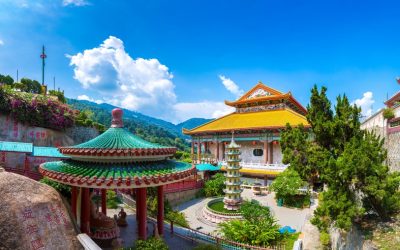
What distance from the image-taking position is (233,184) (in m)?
18.6

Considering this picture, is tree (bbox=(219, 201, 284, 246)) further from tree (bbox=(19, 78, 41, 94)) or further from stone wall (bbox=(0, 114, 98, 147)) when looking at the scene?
tree (bbox=(19, 78, 41, 94))

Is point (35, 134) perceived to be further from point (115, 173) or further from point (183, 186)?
point (115, 173)

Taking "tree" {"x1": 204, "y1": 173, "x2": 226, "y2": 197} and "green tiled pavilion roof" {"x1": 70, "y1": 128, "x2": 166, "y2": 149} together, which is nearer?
"green tiled pavilion roof" {"x1": 70, "y1": 128, "x2": 166, "y2": 149}

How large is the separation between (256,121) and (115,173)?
2472 centimetres

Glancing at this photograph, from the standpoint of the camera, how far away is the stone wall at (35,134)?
25.1m

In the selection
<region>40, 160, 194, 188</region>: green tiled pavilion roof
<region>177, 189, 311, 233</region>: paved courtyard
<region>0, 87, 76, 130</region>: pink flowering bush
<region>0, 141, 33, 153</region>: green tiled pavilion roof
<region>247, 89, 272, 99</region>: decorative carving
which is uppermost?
<region>247, 89, 272, 99</region>: decorative carving

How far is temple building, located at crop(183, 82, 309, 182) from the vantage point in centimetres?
2648

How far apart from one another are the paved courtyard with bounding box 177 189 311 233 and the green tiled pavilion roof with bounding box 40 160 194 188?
894cm

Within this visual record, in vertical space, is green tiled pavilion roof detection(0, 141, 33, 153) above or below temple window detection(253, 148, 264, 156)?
above

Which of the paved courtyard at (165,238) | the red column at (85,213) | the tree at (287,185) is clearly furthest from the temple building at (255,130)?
the red column at (85,213)

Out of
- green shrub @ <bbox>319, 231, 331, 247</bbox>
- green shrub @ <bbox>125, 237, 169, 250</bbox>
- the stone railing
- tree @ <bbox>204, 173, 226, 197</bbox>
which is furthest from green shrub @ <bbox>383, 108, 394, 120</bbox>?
green shrub @ <bbox>125, 237, 169, 250</bbox>

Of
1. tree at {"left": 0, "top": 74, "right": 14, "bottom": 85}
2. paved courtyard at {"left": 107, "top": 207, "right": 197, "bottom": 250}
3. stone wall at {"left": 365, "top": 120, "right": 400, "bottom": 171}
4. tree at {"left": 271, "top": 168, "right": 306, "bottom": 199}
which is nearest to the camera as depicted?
paved courtyard at {"left": 107, "top": 207, "right": 197, "bottom": 250}

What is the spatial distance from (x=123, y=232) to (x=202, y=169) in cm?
1655

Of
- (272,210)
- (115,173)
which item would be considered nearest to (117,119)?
(115,173)
